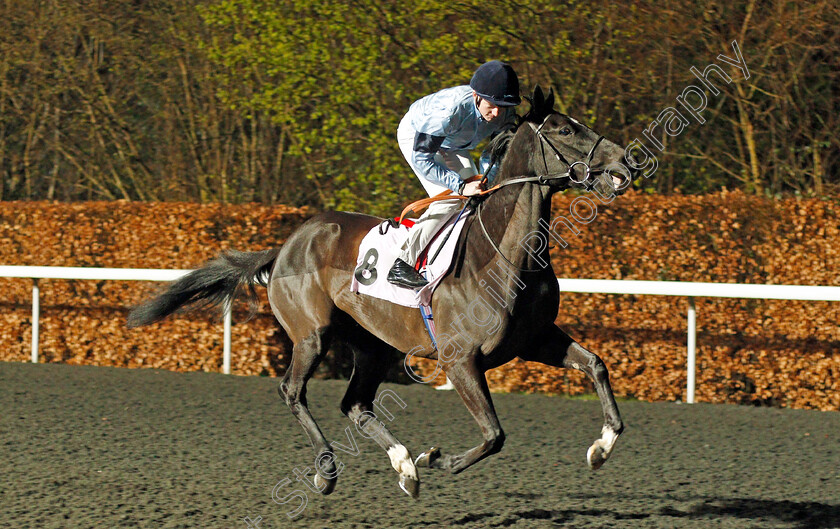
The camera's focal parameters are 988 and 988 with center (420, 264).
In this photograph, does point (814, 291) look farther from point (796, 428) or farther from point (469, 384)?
point (469, 384)

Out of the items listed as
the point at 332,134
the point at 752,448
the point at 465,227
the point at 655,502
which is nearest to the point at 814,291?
the point at 752,448

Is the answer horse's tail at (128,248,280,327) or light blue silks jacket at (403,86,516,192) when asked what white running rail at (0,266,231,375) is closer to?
horse's tail at (128,248,280,327)

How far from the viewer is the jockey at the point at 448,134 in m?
3.92

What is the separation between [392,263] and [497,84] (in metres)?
0.94

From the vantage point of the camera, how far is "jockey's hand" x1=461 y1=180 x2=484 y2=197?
4.04 metres

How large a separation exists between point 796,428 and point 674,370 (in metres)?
1.21

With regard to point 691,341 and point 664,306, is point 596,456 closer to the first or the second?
point 691,341

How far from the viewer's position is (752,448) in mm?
5590

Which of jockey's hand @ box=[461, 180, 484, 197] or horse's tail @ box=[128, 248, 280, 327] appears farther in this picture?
horse's tail @ box=[128, 248, 280, 327]

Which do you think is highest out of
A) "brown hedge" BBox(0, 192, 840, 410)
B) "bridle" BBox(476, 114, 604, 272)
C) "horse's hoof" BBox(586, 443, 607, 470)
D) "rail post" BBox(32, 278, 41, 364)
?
"bridle" BBox(476, 114, 604, 272)

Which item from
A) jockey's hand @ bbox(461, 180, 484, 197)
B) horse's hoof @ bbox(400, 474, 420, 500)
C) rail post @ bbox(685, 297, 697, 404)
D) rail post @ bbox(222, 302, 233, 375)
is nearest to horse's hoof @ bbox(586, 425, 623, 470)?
horse's hoof @ bbox(400, 474, 420, 500)

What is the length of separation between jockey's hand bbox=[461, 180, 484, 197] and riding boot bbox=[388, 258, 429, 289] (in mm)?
401

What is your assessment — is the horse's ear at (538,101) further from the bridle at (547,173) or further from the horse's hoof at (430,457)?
the horse's hoof at (430,457)

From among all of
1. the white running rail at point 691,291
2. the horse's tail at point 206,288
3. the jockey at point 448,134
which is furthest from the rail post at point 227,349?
the jockey at point 448,134
